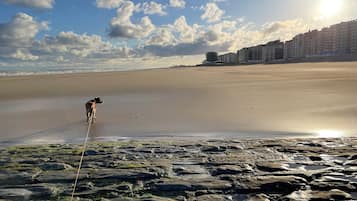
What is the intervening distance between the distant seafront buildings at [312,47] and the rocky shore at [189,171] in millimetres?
73951

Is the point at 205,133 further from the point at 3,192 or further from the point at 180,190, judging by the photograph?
the point at 3,192

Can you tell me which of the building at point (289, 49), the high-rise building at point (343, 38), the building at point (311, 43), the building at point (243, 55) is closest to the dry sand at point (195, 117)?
the high-rise building at point (343, 38)

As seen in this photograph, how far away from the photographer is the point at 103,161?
4.98m

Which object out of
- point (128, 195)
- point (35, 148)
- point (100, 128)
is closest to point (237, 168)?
point (128, 195)

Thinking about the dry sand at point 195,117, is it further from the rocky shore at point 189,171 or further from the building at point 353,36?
the building at point 353,36

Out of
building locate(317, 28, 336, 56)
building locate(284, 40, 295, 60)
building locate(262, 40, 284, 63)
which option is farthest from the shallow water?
building locate(262, 40, 284, 63)

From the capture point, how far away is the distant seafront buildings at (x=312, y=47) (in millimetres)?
83637

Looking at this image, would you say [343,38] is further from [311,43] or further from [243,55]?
[243,55]

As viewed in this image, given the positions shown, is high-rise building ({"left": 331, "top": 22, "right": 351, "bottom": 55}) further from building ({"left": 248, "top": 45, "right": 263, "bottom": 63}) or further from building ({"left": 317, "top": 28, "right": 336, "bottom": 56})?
building ({"left": 248, "top": 45, "right": 263, "bottom": 63})

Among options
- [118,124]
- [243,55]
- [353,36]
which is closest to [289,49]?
[243,55]

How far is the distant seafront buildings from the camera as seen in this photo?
83.6m

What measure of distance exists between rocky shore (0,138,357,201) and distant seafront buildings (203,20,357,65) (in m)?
74.0

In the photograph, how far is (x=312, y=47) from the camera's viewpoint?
323ft

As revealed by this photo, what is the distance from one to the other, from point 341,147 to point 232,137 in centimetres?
208
